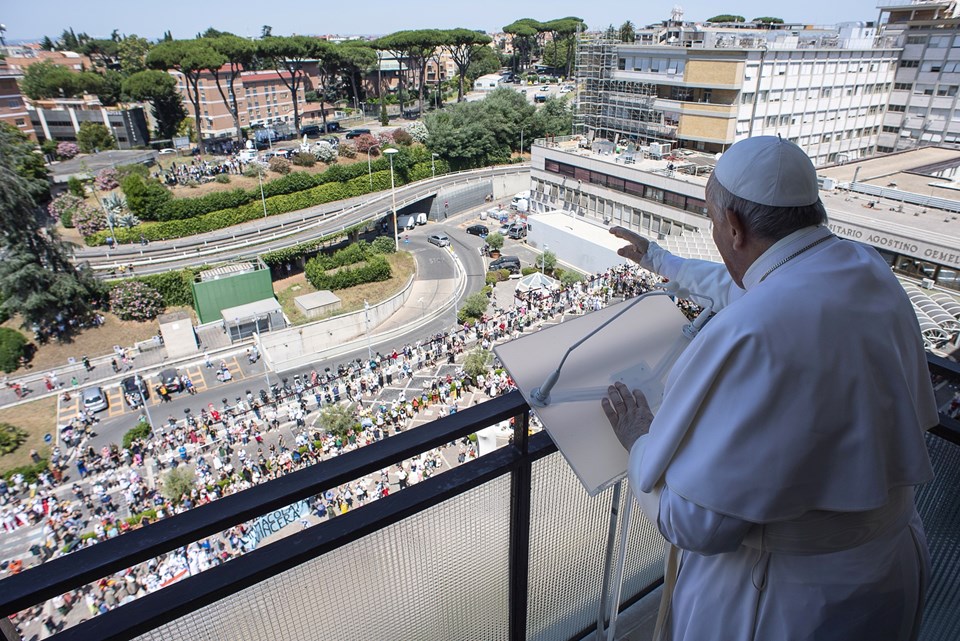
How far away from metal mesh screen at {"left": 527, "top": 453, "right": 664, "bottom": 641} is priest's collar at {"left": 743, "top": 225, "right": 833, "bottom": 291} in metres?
0.75

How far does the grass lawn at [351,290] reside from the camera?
1991cm

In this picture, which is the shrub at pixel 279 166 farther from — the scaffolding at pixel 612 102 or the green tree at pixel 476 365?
the green tree at pixel 476 365

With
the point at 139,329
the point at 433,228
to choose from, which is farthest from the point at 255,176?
the point at 139,329

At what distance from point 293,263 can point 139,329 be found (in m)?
6.17

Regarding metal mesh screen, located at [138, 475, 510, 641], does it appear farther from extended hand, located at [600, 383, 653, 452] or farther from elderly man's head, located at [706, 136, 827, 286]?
elderly man's head, located at [706, 136, 827, 286]

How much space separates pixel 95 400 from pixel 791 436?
17.3m

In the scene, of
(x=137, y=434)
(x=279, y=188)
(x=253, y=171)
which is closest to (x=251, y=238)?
(x=279, y=188)

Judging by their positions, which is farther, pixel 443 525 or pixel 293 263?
pixel 293 263

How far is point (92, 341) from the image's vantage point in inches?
714

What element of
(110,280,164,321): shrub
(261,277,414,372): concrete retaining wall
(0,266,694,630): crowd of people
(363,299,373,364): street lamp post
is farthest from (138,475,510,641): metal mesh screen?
(110,280,164,321): shrub

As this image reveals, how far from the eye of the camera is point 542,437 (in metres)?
1.50

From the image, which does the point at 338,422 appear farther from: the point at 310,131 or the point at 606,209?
the point at 310,131

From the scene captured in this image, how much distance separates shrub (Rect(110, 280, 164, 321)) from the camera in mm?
18797

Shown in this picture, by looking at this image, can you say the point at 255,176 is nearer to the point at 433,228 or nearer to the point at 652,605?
the point at 433,228
